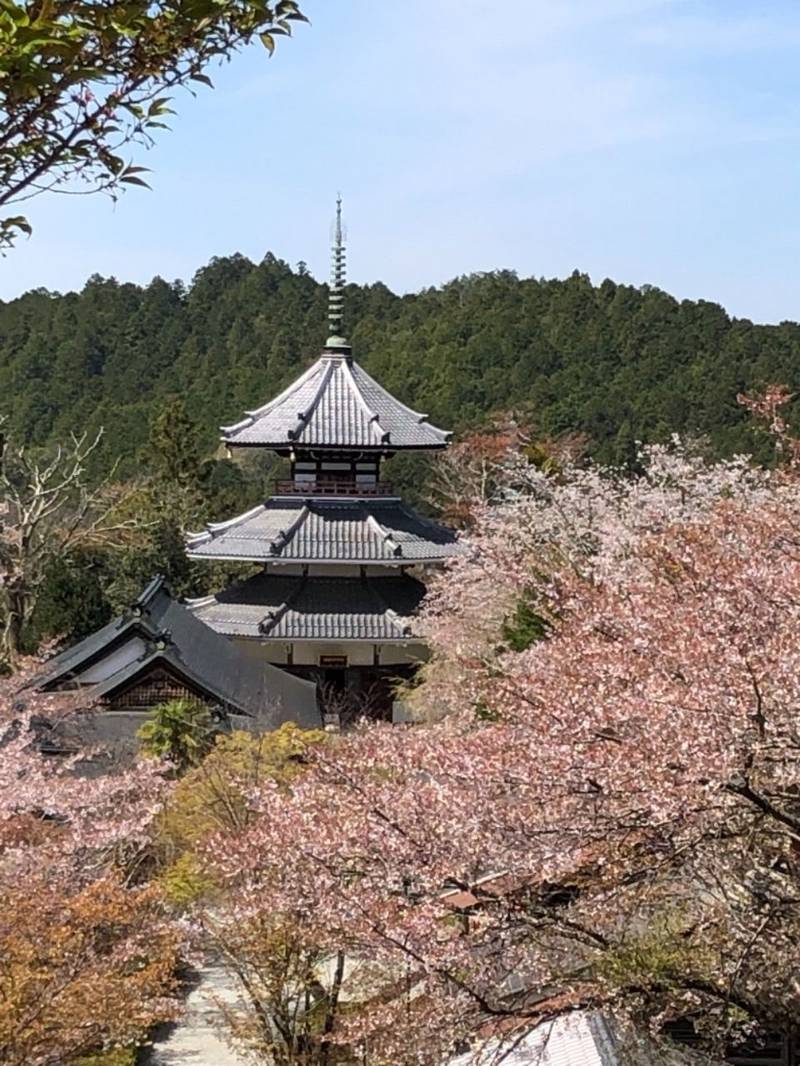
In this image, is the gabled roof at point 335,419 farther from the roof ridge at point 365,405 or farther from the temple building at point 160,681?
the temple building at point 160,681

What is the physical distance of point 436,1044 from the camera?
6.18 metres

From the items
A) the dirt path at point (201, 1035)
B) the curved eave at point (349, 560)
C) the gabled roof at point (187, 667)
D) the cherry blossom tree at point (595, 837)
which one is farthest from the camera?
the curved eave at point (349, 560)

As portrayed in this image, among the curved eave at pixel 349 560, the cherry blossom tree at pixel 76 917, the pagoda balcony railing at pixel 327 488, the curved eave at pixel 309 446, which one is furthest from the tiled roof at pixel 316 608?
the cherry blossom tree at pixel 76 917

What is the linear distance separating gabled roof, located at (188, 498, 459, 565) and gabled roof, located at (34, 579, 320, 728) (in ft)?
6.90

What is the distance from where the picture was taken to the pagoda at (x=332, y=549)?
18.9 meters

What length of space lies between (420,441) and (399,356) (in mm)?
27696

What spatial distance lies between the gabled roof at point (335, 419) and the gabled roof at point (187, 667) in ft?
12.4

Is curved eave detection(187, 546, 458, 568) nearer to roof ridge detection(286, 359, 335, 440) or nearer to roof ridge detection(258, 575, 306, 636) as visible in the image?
roof ridge detection(258, 575, 306, 636)

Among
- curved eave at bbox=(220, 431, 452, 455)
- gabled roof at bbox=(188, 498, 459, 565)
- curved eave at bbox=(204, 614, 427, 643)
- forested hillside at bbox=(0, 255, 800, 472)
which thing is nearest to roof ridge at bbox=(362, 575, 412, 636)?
curved eave at bbox=(204, 614, 427, 643)

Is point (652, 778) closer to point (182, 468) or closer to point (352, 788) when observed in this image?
point (352, 788)

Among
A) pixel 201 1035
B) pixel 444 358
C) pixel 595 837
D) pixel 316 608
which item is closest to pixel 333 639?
pixel 316 608

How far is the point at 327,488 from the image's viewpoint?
67.7 feet

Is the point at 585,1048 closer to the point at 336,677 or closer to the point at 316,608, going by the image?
the point at 316,608

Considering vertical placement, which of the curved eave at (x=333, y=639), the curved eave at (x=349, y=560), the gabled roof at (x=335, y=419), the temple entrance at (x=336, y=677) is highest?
the gabled roof at (x=335, y=419)
